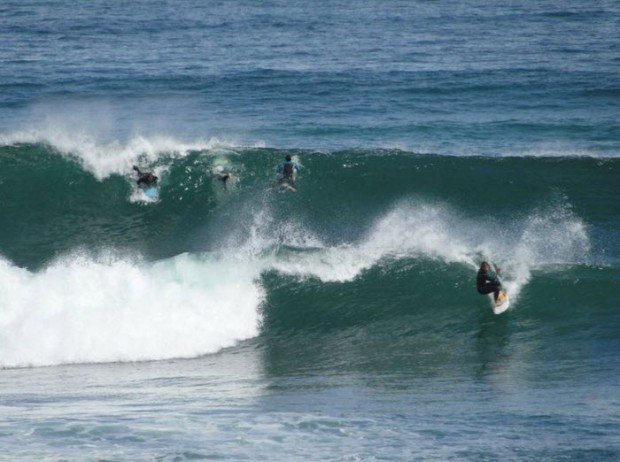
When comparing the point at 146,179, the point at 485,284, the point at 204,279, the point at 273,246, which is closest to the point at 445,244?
the point at 485,284

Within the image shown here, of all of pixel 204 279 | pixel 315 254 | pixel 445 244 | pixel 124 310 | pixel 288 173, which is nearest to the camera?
pixel 124 310

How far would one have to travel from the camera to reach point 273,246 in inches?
917

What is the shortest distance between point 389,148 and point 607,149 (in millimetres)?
7135

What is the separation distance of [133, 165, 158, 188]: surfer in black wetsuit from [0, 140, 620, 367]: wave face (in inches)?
17.4

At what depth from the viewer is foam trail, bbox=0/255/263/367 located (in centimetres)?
1936

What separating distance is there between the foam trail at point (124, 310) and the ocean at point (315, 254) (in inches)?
2.0

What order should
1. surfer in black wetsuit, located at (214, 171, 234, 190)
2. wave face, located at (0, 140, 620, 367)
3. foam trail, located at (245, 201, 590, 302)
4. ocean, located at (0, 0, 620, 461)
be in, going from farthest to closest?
surfer in black wetsuit, located at (214, 171, 234, 190)
foam trail, located at (245, 201, 590, 302)
wave face, located at (0, 140, 620, 367)
ocean, located at (0, 0, 620, 461)

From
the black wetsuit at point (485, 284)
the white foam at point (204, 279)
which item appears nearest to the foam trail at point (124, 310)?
the white foam at point (204, 279)

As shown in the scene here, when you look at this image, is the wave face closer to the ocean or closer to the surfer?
the ocean

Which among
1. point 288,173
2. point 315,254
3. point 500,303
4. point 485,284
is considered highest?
point 288,173

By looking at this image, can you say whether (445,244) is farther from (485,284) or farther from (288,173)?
(288,173)

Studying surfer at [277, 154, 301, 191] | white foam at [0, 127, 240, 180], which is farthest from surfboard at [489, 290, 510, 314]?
white foam at [0, 127, 240, 180]

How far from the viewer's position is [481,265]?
20859 mm

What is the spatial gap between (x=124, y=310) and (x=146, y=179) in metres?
7.64
